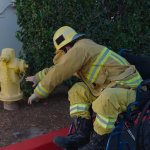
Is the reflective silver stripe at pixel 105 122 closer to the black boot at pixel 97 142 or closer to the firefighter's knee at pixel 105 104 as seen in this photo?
the firefighter's knee at pixel 105 104

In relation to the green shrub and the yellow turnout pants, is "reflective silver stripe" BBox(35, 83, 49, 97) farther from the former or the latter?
the green shrub

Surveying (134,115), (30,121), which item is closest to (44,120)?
(30,121)

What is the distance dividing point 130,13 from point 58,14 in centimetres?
101

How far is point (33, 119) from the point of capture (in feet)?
17.6

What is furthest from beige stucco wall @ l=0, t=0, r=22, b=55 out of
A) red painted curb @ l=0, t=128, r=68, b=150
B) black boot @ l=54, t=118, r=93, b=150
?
black boot @ l=54, t=118, r=93, b=150

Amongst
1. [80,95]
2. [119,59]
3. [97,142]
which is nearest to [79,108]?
[80,95]

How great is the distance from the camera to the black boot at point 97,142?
4.21m

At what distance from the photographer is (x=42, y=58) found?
5605 mm

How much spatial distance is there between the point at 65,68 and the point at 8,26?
2.30m

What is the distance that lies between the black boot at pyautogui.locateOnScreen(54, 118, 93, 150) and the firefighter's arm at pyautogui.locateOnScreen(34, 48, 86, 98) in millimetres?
484

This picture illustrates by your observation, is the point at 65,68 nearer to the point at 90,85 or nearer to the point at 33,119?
the point at 90,85

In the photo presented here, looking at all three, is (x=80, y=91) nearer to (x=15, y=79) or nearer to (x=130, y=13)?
(x=15, y=79)

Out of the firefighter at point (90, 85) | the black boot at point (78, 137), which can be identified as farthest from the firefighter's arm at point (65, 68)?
the black boot at point (78, 137)

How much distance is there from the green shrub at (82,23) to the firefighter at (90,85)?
0.96 metres
